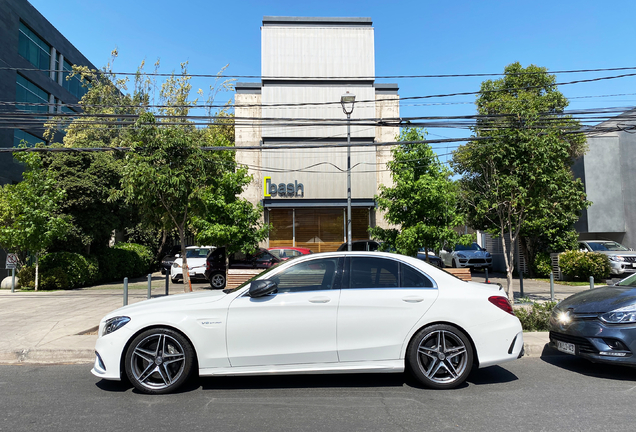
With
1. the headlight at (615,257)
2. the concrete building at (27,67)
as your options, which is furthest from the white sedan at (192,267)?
the headlight at (615,257)

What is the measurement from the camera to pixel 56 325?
9.27 metres

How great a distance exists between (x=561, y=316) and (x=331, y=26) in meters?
24.3

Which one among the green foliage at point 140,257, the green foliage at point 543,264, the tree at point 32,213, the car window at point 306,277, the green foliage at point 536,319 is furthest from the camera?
the green foliage at point 140,257

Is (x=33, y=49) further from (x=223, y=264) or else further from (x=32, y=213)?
(x=223, y=264)

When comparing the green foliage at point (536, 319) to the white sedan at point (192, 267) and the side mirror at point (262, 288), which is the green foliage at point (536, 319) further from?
the white sedan at point (192, 267)

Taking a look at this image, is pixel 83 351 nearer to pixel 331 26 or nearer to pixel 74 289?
pixel 74 289

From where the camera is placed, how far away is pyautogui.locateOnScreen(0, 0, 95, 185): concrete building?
2597cm

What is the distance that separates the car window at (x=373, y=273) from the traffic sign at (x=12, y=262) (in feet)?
55.8

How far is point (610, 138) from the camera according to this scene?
73.8 feet

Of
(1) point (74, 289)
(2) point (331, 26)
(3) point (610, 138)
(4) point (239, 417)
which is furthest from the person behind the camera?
(2) point (331, 26)

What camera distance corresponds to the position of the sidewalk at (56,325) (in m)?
6.96

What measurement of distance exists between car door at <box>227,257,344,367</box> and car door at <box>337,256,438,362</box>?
0.15m

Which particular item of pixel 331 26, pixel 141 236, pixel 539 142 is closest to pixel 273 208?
pixel 141 236

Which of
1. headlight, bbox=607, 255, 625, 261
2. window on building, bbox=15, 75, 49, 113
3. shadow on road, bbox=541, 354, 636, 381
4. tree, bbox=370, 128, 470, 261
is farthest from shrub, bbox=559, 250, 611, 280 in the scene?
window on building, bbox=15, 75, 49, 113
